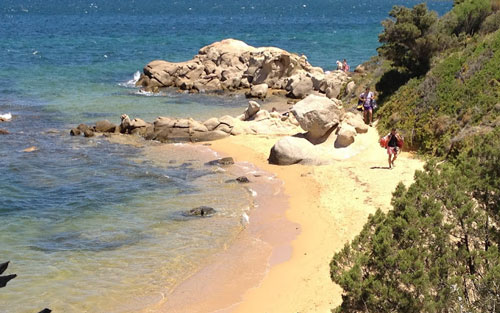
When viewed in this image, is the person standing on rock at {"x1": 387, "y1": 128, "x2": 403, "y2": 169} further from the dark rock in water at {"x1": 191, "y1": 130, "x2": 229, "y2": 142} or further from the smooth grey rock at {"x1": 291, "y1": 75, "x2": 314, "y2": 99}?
the smooth grey rock at {"x1": 291, "y1": 75, "x2": 314, "y2": 99}

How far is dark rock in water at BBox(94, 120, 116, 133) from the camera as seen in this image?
110ft

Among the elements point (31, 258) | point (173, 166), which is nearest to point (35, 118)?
point (173, 166)

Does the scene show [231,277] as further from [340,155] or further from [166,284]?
[340,155]

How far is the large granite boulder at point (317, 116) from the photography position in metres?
27.2

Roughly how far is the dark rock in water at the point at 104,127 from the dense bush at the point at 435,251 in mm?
23786

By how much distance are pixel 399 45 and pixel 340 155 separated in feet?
25.7

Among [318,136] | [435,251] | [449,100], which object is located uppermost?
[435,251]

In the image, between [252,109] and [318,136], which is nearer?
[318,136]

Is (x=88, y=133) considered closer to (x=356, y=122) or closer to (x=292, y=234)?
(x=356, y=122)

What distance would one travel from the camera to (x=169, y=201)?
904 inches

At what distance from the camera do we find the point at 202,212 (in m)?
21.4

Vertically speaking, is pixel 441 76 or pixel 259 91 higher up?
pixel 441 76

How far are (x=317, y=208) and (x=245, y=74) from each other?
27909mm

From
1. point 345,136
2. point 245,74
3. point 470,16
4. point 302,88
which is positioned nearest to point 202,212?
point 345,136
